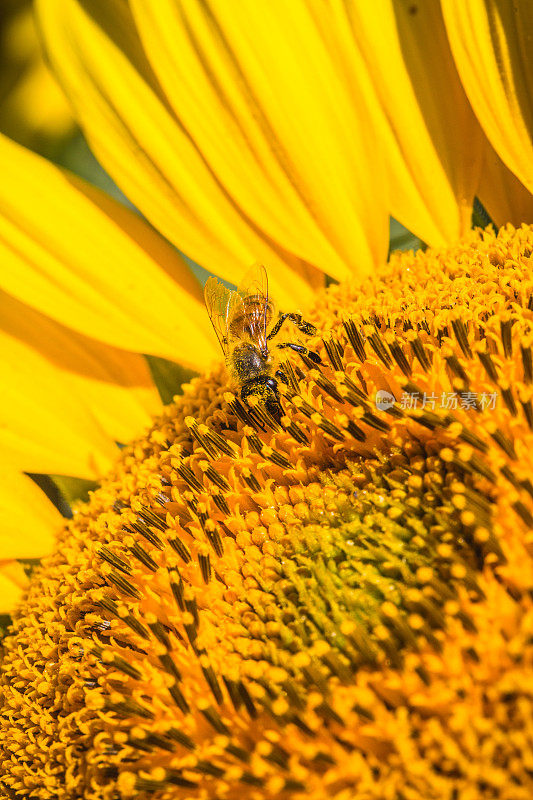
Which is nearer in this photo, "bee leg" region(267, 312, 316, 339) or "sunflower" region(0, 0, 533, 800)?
"sunflower" region(0, 0, 533, 800)

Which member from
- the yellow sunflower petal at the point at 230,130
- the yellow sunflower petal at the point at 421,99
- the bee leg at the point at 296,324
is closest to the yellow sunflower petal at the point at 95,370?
the yellow sunflower petal at the point at 230,130

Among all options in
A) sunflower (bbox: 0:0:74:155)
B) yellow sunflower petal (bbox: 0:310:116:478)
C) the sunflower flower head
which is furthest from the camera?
sunflower (bbox: 0:0:74:155)

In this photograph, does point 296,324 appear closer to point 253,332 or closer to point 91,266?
point 253,332

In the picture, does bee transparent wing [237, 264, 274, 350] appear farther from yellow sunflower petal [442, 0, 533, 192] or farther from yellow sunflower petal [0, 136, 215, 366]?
yellow sunflower petal [442, 0, 533, 192]

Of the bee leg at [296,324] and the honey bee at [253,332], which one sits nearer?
the honey bee at [253,332]

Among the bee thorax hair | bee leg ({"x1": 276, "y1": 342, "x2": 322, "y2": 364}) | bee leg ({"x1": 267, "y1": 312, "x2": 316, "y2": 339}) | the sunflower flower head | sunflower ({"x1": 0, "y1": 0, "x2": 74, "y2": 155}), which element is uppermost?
sunflower ({"x1": 0, "y1": 0, "x2": 74, "y2": 155})

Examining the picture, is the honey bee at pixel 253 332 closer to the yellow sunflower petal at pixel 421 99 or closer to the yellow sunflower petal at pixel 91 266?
the yellow sunflower petal at pixel 91 266

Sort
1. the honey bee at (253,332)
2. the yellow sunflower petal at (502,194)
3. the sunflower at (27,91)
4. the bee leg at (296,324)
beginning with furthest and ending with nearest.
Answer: the sunflower at (27,91) → the yellow sunflower petal at (502,194) → the bee leg at (296,324) → the honey bee at (253,332)

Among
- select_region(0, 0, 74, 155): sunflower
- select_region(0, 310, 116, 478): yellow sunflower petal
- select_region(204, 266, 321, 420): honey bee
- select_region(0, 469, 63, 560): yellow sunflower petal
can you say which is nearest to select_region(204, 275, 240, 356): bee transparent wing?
select_region(204, 266, 321, 420): honey bee

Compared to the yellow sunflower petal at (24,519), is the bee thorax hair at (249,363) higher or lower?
higher
